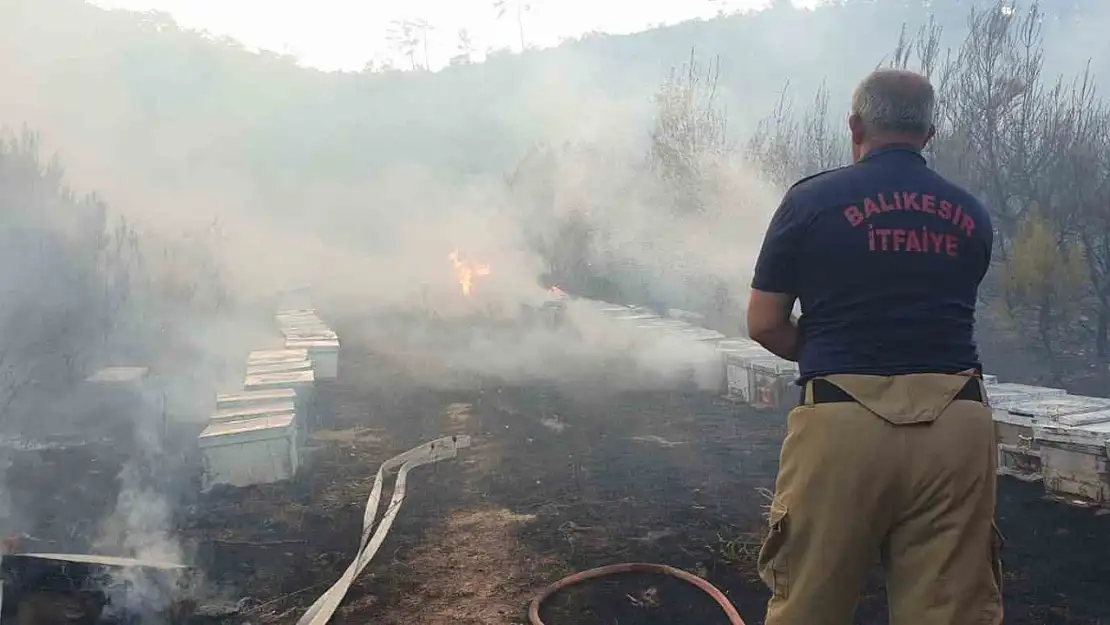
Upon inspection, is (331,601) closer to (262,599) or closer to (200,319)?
(262,599)

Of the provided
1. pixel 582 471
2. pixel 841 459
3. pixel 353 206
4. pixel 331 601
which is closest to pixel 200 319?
pixel 582 471

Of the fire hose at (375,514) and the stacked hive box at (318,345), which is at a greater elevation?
the stacked hive box at (318,345)

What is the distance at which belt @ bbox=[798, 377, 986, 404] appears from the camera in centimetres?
188

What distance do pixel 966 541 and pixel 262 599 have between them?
355 cm

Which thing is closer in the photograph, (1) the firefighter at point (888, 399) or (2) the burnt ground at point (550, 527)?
(1) the firefighter at point (888, 399)

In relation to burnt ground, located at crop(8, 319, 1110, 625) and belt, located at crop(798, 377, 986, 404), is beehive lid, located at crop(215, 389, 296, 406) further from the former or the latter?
belt, located at crop(798, 377, 986, 404)

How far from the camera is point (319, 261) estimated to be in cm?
2320

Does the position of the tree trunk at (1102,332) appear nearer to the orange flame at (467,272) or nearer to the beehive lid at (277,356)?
the beehive lid at (277,356)

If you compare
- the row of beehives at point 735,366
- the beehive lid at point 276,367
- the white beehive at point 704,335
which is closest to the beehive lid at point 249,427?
the beehive lid at point 276,367

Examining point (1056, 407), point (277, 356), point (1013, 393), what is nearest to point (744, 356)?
point (1013, 393)

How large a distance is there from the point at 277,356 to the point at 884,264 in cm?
743

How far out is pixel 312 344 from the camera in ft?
30.7

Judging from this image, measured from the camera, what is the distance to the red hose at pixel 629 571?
373 centimetres

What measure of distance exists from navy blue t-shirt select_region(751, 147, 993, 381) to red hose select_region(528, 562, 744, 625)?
7.12ft
